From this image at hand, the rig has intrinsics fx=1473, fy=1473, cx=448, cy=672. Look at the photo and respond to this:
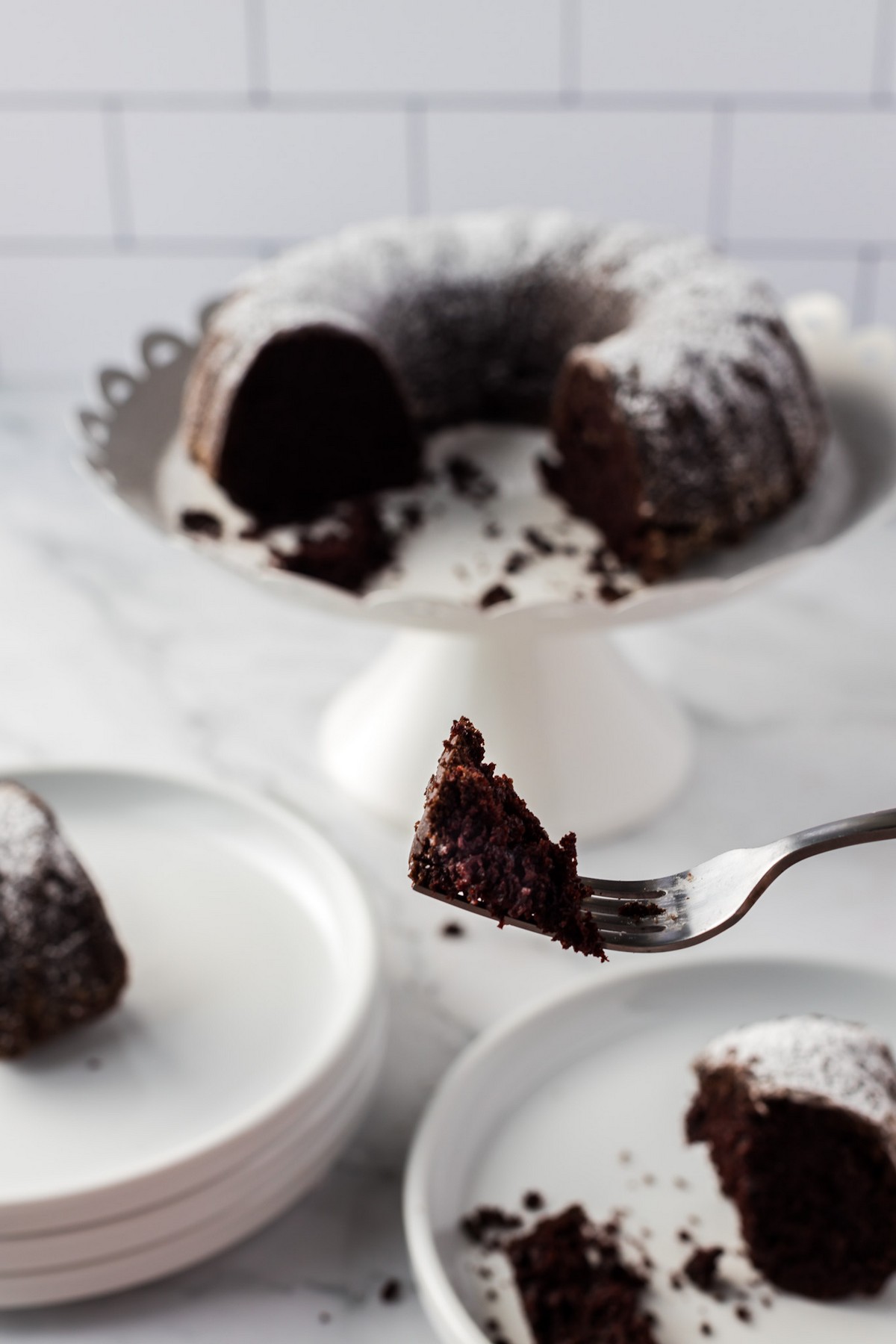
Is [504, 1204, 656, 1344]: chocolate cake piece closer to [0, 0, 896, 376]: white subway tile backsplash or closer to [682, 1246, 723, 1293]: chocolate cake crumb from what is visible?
[682, 1246, 723, 1293]: chocolate cake crumb

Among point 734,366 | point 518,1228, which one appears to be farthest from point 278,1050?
point 734,366

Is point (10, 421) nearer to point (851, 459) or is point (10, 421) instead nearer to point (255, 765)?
point (255, 765)

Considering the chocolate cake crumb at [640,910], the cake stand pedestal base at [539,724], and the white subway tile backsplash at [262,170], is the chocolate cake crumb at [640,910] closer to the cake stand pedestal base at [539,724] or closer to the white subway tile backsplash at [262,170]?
the cake stand pedestal base at [539,724]

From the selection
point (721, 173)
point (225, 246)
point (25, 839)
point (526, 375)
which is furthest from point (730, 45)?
point (25, 839)

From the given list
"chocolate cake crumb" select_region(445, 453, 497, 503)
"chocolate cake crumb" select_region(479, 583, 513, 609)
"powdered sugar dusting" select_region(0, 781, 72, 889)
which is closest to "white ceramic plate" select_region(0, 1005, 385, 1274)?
"powdered sugar dusting" select_region(0, 781, 72, 889)

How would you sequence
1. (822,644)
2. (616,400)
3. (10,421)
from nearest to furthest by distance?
(616,400)
(822,644)
(10,421)
